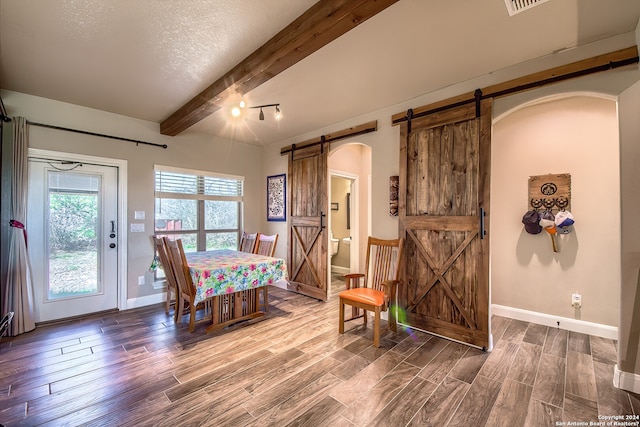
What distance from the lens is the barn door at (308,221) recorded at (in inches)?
169

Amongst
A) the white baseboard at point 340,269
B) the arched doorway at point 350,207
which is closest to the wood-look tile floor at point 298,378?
the arched doorway at point 350,207

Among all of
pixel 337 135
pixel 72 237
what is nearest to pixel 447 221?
pixel 337 135

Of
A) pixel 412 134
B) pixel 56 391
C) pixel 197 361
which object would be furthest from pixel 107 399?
pixel 412 134

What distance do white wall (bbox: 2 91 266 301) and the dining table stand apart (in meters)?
1.00

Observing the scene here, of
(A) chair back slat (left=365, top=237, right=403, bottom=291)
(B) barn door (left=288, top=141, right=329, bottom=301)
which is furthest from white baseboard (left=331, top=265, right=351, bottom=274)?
(A) chair back slat (left=365, top=237, right=403, bottom=291)

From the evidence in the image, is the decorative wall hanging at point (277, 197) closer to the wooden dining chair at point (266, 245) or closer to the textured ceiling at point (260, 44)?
the wooden dining chair at point (266, 245)

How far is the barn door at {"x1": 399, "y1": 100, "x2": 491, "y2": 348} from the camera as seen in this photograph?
2.69 meters

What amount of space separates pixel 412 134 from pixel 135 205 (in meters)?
3.95

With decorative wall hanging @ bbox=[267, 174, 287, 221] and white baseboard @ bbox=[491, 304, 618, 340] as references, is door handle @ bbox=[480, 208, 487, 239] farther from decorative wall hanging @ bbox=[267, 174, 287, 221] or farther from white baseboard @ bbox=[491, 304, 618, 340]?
decorative wall hanging @ bbox=[267, 174, 287, 221]

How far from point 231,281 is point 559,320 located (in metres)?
3.87

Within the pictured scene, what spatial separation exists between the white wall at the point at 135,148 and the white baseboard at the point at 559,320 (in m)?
4.35

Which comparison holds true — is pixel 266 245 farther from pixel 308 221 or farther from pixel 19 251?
pixel 19 251

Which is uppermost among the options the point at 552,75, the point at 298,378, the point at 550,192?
the point at 552,75

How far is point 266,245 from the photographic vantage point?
162 inches
